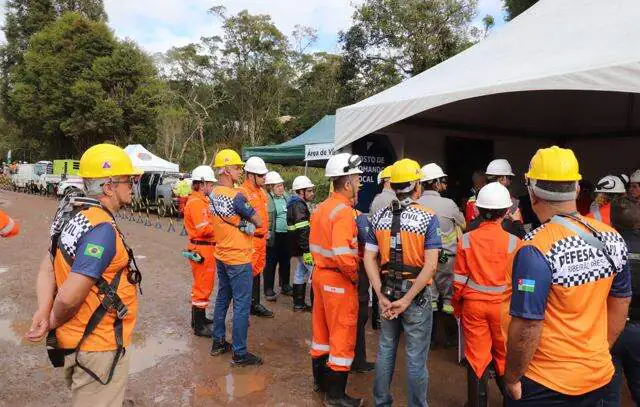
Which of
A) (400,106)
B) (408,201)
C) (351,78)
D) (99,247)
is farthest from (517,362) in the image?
(351,78)

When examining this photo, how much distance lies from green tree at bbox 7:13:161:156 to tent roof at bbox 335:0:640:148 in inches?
1046

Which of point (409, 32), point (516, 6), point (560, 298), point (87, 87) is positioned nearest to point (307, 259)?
point (560, 298)

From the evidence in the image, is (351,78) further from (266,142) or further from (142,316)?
(142,316)

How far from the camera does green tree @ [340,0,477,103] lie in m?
18.9

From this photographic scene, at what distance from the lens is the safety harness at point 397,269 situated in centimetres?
326

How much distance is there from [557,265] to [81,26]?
35024 millimetres

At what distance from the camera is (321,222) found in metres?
3.77

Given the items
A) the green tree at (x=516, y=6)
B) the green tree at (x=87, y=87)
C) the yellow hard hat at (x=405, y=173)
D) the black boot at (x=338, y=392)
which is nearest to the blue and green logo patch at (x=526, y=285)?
the yellow hard hat at (x=405, y=173)

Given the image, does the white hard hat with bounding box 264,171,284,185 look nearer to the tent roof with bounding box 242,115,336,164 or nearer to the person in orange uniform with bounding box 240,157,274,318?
the person in orange uniform with bounding box 240,157,274,318

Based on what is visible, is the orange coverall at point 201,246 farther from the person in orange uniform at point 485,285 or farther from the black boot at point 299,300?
the person in orange uniform at point 485,285

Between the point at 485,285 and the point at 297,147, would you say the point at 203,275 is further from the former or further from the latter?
the point at 297,147

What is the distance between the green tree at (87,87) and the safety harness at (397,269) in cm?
2902

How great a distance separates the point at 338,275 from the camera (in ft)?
11.9

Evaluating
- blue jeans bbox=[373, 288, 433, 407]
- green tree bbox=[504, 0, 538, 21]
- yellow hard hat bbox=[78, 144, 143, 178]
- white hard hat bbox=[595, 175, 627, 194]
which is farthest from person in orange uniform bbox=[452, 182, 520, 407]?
green tree bbox=[504, 0, 538, 21]
